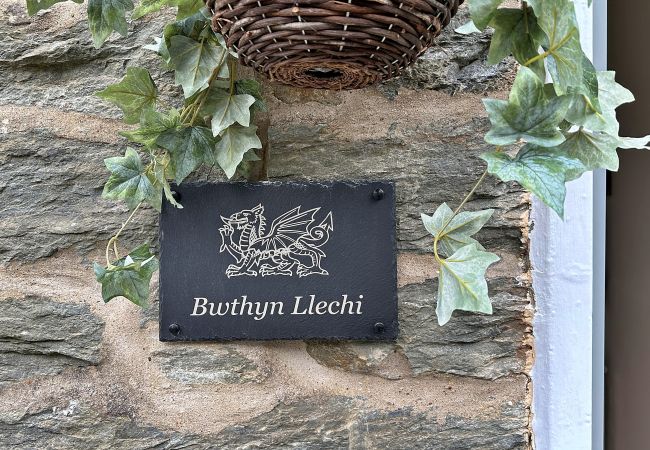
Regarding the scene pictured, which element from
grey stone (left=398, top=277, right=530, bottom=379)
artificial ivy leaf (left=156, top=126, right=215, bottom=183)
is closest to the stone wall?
grey stone (left=398, top=277, right=530, bottom=379)

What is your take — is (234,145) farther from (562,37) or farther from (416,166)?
(562,37)

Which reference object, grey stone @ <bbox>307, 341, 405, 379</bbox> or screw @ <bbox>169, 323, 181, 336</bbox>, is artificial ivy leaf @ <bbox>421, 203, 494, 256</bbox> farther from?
screw @ <bbox>169, 323, 181, 336</bbox>

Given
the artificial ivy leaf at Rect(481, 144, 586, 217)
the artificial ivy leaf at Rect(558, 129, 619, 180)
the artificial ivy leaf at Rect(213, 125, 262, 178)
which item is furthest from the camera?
the artificial ivy leaf at Rect(213, 125, 262, 178)

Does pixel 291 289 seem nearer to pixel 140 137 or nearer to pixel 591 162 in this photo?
pixel 140 137

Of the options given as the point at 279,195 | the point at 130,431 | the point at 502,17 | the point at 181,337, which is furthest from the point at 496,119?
the point at 130,431

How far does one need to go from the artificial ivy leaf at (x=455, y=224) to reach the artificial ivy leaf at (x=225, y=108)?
0.75 feet

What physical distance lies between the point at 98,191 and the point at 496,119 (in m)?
0.50

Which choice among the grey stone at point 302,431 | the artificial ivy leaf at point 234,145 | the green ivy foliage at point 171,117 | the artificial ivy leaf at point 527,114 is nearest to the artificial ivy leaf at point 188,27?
the green ivy foliage at point 171,117

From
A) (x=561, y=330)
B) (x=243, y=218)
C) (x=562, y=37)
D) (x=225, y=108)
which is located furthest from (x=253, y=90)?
(x=561, y=330)

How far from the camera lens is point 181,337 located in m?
0.76

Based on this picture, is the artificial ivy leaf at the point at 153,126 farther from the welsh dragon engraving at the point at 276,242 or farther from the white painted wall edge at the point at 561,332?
the white painted wall edge at the point at 561,332

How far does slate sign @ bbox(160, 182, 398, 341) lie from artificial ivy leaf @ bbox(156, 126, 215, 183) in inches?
2.3

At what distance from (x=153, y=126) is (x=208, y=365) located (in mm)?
293

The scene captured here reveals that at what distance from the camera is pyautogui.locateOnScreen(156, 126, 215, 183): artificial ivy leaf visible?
709mm
